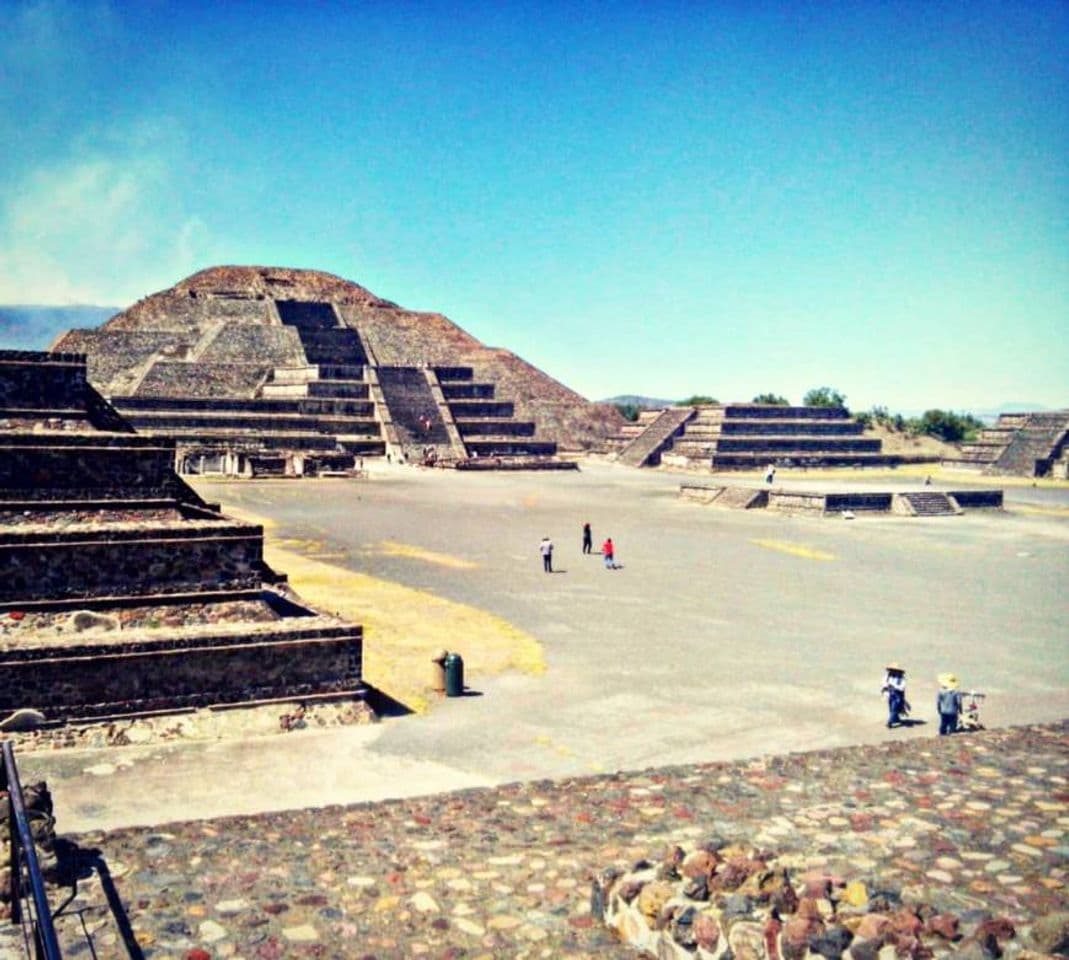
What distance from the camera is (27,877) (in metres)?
5.91

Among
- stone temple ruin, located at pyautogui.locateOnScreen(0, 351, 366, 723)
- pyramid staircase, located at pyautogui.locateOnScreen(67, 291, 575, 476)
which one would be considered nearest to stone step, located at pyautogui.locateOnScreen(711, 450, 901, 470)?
pyramid staircase, located at pyautogui.locateOnScreen(67, 291, 575, 476)

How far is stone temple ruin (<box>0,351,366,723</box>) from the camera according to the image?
11.0m

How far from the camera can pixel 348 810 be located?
847cm

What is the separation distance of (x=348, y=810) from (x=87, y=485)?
7853mm

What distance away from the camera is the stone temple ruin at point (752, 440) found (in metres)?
59.6

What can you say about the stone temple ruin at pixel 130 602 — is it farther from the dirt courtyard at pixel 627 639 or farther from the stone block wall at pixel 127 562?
the dirt courtyard at pixel 627 639

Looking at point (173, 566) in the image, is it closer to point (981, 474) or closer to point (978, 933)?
point (978, 933)

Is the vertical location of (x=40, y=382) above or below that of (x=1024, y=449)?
above

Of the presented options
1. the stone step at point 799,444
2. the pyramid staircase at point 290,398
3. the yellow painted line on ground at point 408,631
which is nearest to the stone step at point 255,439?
the pyramid staircase at point 290,398

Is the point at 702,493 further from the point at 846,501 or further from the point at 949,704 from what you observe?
the point at 949,704

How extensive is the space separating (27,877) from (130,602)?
7230mm

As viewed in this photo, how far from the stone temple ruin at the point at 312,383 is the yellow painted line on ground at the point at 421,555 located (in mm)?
20456

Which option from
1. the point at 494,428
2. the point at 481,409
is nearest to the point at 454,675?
the point at 494,428

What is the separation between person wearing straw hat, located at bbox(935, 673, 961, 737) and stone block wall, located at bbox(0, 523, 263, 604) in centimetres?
879
